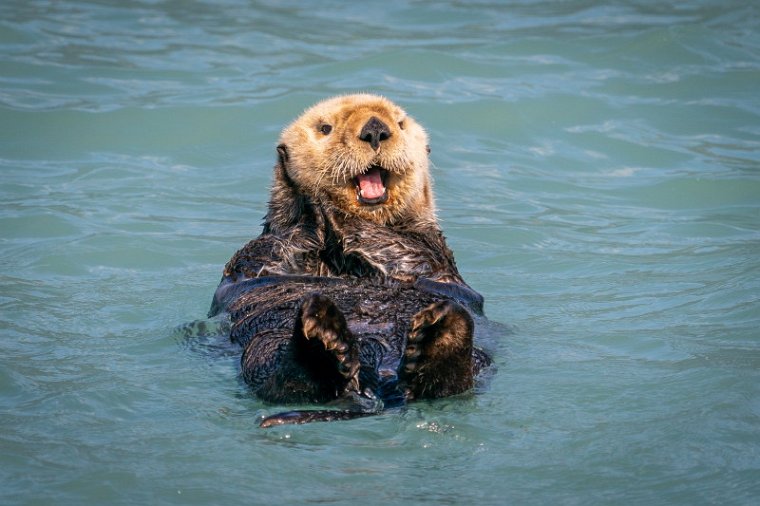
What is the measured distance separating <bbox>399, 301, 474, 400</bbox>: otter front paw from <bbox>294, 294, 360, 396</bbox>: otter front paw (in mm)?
203

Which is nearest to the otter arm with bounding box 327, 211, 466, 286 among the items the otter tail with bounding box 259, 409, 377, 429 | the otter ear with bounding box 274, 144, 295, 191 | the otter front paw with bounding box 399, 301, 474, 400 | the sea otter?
the sea otter

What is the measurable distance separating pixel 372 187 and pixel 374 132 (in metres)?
0.35

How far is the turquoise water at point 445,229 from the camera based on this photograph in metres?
3.48

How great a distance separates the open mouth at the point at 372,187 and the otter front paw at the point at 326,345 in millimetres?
1467

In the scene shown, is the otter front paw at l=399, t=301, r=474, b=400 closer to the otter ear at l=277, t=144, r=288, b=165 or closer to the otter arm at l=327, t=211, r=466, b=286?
the otter arm at l=327, t=211, r=466, b=286

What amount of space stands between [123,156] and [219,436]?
5.53m

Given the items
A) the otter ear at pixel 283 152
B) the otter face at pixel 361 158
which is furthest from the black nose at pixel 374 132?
the otter ear at pixel 283 152

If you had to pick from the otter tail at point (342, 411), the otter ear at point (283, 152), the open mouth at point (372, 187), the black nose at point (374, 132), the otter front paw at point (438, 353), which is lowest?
the otter tail at point (342, 411)

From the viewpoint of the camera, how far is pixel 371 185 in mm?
5207

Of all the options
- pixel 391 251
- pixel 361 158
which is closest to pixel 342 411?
pixel 391 251

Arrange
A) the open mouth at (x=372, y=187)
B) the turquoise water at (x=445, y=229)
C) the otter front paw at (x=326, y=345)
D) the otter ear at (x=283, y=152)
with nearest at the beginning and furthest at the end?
the turquoise water at (x=445, y=229) < the otter front paw at (x=326, y=345) < the open mouth at (x=372, y=187) < the otter ear at (x=283, y=152)

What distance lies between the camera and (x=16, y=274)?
6.33m

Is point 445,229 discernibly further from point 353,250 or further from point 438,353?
point 438,353

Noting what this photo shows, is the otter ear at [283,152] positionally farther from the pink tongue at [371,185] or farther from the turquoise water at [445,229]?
the turquoise water at [445,229]
